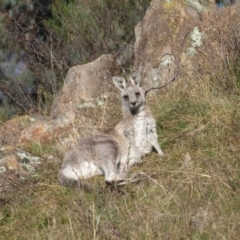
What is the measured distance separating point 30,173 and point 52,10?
9004 millimetres

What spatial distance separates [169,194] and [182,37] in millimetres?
5053

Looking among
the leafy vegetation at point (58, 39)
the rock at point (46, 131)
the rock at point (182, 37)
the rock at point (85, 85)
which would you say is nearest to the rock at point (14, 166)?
the rock at point (46, 131)

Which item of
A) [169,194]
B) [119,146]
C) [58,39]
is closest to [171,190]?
[169,194]

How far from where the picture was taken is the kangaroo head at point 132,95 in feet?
30.8

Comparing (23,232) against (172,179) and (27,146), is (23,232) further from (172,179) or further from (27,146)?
(27,146)

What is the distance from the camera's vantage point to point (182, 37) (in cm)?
1193

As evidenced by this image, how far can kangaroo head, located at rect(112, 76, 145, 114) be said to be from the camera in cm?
938

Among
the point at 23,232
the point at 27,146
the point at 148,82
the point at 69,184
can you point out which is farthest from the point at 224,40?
the point at 23,232

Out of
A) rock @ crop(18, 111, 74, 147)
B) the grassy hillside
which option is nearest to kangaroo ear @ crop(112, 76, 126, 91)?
the grassy hillside

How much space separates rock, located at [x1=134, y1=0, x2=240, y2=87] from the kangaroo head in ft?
5.13

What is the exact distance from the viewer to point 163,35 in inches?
478

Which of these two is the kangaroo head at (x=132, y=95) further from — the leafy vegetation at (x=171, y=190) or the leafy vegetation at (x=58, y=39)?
the leafy vegetation at (x=58, y=39)

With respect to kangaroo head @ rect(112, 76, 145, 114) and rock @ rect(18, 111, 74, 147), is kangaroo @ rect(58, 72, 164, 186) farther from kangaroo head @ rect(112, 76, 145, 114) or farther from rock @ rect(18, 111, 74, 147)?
rock @ rect(18, 111, 74, 147)

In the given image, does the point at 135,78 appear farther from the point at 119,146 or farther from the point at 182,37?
the point at 182,37
